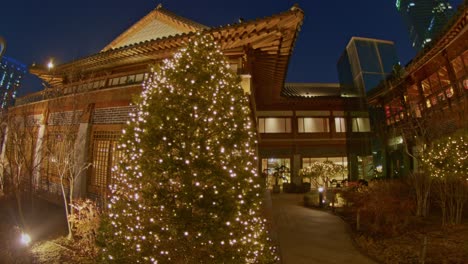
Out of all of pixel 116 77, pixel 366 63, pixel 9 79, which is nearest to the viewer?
pixel 116 77

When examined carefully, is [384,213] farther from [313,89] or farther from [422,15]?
[422,15]

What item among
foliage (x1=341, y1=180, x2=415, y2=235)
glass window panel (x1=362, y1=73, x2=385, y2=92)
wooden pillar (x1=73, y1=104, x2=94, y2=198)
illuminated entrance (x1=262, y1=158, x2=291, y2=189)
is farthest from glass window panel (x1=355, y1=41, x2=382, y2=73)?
wooden pillar (x1=73, y1=104, x2=94, y2=198)

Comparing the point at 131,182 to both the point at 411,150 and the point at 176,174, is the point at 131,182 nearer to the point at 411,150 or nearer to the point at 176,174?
the point at 176,174

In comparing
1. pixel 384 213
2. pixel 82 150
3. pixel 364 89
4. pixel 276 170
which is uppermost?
pixel 364 89

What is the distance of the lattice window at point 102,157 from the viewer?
10648 millimetres

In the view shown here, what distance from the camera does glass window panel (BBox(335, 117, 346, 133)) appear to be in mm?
22766

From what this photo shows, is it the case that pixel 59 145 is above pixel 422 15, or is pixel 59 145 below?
below

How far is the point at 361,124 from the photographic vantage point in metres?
23.1

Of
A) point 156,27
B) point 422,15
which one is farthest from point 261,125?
point 422,15

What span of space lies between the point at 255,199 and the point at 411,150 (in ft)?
50.6

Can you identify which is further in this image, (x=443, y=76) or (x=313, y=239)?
(x=443, y=76)

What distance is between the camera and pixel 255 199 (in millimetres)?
4250

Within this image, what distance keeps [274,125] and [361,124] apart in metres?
7.68

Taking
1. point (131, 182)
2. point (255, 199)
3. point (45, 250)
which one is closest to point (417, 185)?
point (255, 199)
